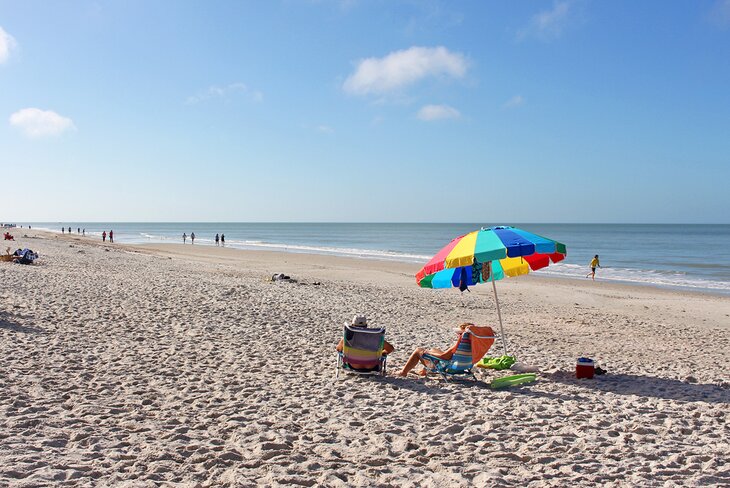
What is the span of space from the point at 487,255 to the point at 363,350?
2.01 meters

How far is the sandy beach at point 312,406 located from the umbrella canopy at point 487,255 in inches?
55.5

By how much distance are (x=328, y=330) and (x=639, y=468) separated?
6.71 meters

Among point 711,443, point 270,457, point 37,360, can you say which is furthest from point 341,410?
point 37,360

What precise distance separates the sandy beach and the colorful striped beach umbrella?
140 centimetres

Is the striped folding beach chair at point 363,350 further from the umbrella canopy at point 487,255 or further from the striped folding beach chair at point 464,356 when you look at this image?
the umbrella canopy at point 487,255

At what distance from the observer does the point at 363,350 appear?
23.0 ft

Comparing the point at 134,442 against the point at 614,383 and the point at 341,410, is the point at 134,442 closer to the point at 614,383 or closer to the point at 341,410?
the point at 341,410

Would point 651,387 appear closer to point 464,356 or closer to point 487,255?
point 464,356

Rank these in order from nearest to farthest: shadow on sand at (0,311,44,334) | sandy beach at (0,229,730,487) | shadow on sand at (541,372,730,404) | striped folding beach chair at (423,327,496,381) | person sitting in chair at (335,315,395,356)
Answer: sandy beach at (0,229,730,487) < shadow on sand at (541,372,730,404) < striped folding beach chair at (423,327,496,381) < person sitting in chair at (335,315,395,356) < shadow on sand at (0,311,44,334)

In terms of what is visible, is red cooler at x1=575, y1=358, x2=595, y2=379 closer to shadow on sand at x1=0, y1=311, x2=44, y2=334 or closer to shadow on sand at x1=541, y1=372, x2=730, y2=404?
shadow on sand at x1=541, y1=372, x2=730, y2=404

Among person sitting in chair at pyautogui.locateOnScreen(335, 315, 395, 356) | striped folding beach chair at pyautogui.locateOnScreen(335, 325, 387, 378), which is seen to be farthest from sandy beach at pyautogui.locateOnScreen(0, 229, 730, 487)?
person sitting in chair at pyautogui.locateOnScreen(335, 315, 395, 356)

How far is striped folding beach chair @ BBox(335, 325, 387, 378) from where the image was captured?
7.00 m

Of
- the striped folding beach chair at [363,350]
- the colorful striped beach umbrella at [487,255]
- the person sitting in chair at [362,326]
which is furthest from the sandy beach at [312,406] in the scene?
the colorful striped beach umbrella at [487,255]

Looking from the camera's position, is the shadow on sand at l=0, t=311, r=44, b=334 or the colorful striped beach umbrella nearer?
the colorful striped beach umbrella
